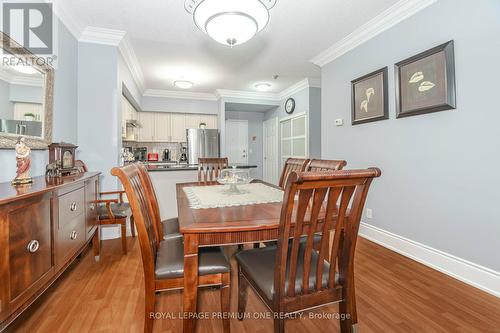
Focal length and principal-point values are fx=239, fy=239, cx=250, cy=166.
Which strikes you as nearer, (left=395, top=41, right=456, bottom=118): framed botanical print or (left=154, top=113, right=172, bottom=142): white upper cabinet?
(left=395, top=41, right=456, bottom=118): framed botanical print

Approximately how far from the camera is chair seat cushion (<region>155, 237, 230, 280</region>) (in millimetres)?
1211

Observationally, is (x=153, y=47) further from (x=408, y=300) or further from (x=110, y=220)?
(x=408, y=300)

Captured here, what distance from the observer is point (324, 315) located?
1.57 metres

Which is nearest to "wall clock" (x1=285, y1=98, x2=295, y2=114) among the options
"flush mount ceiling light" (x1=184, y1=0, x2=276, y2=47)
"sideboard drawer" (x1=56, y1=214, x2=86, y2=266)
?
"flush mount ceiling light" (x1=184, y1=0, x2=276, y2=47)

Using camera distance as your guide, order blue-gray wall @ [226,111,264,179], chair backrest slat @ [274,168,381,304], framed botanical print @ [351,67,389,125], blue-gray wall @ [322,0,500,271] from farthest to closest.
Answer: blue-gray wall @ [226,111,264,179] → framed botanical print @ [351,67,389,125] → blue-gray wall @ [322,0,500,271] → chair backrest slat @ [274,168,381,304]

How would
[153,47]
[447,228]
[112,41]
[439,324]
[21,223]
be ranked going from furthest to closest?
1. [153,47]
2. [112,41]
3. [447,228]
4. [439,324]
5. [21,223]

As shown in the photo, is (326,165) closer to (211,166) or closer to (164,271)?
(164,271)

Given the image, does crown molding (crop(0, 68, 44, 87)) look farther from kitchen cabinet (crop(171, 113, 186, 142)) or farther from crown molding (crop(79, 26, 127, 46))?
kitchen cabinet (crop(171, 113, 186, 142))

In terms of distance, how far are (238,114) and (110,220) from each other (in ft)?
17.2

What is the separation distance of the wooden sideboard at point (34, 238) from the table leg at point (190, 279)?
0.80m

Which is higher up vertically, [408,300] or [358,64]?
[358,64]

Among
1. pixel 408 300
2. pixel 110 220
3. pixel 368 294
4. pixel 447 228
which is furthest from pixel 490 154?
pixel 110 220

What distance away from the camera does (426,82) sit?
2.24 m

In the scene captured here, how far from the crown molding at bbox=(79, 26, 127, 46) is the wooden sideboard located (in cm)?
201
